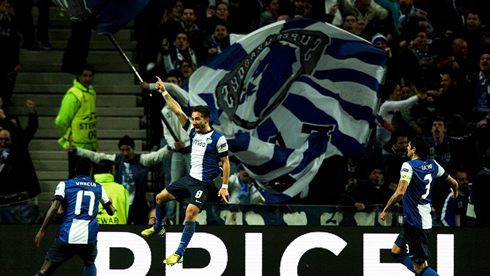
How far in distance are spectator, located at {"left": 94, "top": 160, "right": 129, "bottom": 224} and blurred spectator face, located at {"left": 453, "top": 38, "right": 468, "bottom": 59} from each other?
6119 mm

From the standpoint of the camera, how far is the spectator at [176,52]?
52.4ft

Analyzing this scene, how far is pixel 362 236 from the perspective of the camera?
43.3 feet

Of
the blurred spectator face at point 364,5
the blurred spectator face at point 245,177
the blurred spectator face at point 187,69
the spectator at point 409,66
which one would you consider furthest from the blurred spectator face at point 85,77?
the spectator at point 409,66

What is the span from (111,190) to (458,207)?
15.9 ft

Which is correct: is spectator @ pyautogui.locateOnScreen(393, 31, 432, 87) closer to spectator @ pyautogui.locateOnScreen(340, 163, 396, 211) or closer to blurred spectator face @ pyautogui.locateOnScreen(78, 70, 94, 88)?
spectator @ pyautogui.locateOnScreen(340, 163, 396, 211)

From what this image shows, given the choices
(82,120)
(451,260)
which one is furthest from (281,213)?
(82,120)

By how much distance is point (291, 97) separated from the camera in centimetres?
1491

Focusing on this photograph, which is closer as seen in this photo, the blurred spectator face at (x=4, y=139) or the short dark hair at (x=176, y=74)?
the blurred spectator face at (x=4, y=139)

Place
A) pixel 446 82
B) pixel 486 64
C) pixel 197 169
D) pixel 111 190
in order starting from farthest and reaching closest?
pixel 446 82 < pixel 486 64 < pixel 111 190 < pixel 197 169

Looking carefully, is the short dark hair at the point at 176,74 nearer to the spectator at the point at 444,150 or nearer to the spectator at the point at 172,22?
the spectator at the point at 172,22

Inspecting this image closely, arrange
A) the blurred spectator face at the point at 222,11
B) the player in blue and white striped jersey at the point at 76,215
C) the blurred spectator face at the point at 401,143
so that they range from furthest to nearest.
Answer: the blurred spectator face at the point at 222,11, the blurred spectator face at the point at 401,143, the player in blue and white striped jersey at the point at 76,215

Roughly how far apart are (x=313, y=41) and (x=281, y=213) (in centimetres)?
267

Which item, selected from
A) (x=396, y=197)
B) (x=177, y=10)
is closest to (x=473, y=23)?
(x=177, y=10)

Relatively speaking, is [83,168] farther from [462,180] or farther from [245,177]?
[462,180]
